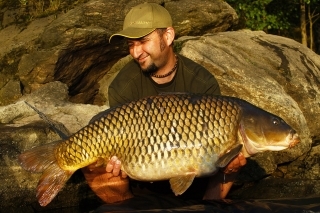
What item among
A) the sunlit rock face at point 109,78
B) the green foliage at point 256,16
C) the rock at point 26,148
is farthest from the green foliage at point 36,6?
the green foliage at point 256,16

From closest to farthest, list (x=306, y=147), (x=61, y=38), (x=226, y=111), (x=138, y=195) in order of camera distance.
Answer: (x=226, y=111) < (x=138, y=195) < (x=306, y=147) < (x=61, y=38)

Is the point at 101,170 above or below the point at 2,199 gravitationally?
above

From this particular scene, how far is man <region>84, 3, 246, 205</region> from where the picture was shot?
11.3ft

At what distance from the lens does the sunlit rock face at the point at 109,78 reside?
13.9 feet

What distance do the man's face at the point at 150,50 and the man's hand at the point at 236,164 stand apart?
2.33 feet

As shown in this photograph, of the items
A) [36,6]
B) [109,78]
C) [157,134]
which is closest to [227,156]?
[157,134]

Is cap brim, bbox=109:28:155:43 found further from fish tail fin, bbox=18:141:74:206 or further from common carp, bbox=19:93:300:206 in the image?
fish tail fin, bbox=18:141:74:206

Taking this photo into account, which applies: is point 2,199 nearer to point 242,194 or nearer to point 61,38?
point 242,194

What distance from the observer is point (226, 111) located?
2.98 metres

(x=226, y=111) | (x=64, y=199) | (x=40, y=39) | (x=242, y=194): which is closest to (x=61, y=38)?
(x=40, y=39)

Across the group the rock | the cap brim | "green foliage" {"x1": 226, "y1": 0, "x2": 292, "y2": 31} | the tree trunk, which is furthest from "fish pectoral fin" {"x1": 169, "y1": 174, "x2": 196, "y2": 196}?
the tree trunk

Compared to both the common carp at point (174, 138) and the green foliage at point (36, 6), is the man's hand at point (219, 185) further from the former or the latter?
the green foliage at point (36, 6)

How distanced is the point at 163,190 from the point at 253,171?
1.10 metres

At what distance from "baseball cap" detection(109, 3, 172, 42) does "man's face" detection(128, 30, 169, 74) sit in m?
0.05
